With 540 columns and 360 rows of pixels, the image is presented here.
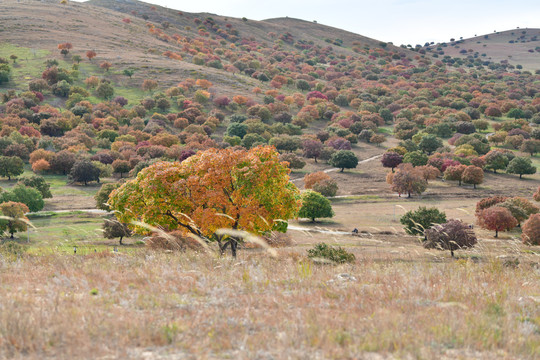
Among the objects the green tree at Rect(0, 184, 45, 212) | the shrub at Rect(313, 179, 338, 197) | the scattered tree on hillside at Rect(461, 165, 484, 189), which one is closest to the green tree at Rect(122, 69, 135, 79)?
the green tree at Rect(0, 184, 45, 212)

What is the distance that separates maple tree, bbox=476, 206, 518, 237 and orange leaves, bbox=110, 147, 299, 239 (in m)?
32.5

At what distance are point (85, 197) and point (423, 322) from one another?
66751 millimetres

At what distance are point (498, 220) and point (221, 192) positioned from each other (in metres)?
39.3

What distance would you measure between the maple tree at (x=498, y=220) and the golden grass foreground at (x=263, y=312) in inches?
1699

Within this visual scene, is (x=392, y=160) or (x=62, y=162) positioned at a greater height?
(x=392, y=160)

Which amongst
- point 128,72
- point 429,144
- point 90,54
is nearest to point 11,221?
point 429,144

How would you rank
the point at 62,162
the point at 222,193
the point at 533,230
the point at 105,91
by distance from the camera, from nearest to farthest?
the point at 222,193 < the point at 533,230 < the point at 62,162 < the point at 105,91

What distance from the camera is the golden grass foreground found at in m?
6.73

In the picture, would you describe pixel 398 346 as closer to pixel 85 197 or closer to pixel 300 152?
pixel 85 197

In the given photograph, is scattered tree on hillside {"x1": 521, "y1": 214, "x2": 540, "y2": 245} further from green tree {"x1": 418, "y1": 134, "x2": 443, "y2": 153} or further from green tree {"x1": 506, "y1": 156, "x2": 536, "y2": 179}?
green tree {"x1": 418, "y1": 134, "x2": 443, "y2": 153}

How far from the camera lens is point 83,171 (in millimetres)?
72125

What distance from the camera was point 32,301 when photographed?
27.6 ft

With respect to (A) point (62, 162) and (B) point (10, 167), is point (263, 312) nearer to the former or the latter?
(B) point (10, 167)

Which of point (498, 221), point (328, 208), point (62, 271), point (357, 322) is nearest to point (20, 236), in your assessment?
point (328, 208)
